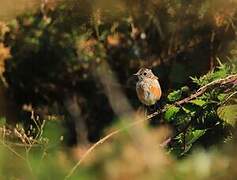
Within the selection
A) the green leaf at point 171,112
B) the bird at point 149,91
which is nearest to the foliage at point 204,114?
the green leaf at point 171,112

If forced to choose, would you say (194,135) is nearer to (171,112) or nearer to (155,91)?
(171,112)

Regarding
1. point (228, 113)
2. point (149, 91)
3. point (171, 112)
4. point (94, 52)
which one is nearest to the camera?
point (228, 113)

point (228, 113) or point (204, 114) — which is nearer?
point (228, 113)

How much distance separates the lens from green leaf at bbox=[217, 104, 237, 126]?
9.86 feet

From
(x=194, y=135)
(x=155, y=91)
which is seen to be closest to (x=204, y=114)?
(x=194, y=135)

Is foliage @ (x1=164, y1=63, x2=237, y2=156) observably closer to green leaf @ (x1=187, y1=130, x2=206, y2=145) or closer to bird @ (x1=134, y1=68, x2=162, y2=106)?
green leaf @ (x1=187, y1=130, x2=206, y2=145)

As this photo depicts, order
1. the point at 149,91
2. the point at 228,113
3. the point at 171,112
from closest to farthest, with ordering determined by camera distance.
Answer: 1. the point at 228,113
2. the point at 171,112
3. the point at 149,91

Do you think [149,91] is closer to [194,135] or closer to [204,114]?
[204,114]

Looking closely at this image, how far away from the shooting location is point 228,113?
10.0ft

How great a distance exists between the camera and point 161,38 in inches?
228

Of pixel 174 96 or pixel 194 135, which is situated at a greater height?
pixel 174 96

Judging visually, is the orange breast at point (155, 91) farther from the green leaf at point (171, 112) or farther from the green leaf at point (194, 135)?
the green leaf at point (194, 135)

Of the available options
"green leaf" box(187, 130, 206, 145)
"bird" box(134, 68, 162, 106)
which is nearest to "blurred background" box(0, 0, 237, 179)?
"bird" box(134, 68, 162, 106)

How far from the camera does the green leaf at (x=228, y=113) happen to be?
9.86 ft
